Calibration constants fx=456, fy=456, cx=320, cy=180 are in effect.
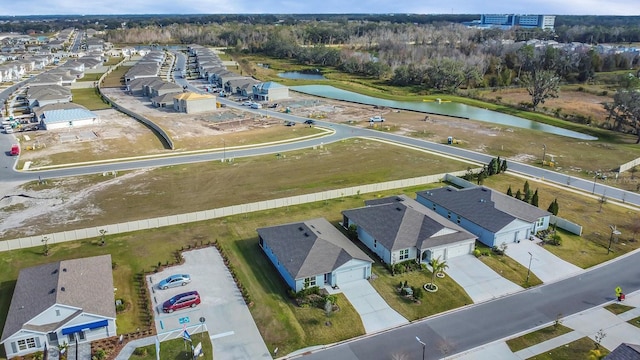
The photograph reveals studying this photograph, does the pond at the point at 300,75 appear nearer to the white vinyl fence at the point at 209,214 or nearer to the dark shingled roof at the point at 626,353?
the white vinyl fence at the point at 209,214

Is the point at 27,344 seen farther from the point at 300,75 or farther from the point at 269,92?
the point at 300,75

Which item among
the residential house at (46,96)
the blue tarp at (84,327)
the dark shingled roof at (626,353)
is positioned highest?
the residential house at (46,96)

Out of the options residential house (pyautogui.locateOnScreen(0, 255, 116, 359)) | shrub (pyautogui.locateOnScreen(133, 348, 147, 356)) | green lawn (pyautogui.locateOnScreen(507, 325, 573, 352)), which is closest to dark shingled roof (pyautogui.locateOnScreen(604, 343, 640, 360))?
green lawn (pyautogui.locateOnScreen(507, 325, 573, 352))

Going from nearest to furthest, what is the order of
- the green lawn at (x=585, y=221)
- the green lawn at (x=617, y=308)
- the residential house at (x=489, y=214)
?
the green lawn at (x=617, y=308)
the green lawn at (x=585, y=221)
the residential house at (x=489, y=214)

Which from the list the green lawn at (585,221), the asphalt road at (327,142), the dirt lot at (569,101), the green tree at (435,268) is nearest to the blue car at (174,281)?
the green tree at (435,268)

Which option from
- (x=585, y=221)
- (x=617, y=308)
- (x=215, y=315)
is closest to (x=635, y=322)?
(x=617, y=308)

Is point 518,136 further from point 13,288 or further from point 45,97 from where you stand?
point 45,97

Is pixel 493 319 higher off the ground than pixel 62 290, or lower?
lower
